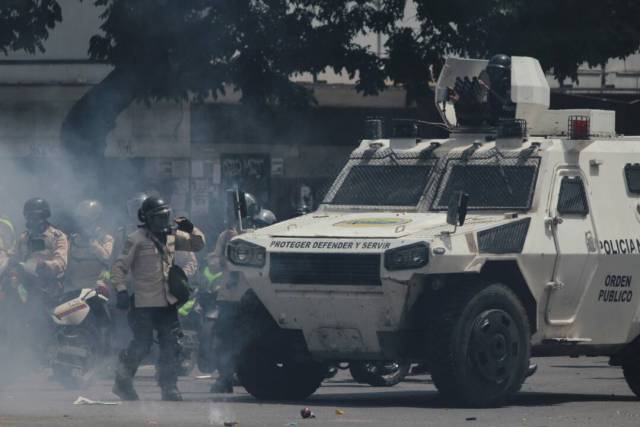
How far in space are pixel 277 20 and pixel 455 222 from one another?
29.0 ft

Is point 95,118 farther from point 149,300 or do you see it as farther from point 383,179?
point 149,300

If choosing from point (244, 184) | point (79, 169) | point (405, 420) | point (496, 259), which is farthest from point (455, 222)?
point (244, 184)

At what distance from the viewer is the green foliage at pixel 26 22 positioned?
70.5ft

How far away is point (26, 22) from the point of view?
71.3ft

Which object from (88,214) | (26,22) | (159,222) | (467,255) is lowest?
(88,214)

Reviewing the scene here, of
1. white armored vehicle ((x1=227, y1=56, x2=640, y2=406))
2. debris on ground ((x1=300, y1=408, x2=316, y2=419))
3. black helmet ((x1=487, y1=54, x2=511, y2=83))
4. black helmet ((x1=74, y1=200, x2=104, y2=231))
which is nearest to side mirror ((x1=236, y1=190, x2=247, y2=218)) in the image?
white armored vehicle ((x1=227, y1=56, x2=640, y2=406))

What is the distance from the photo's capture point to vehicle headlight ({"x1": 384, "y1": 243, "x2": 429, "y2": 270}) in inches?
517

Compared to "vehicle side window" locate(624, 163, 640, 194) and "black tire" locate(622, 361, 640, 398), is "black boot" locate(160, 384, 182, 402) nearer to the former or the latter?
"black tire" locate(622, 361, 640, 398)

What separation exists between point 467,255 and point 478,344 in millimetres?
666

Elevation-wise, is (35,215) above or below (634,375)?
above

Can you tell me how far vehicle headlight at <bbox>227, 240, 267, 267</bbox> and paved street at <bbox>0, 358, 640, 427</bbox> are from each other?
1.08m

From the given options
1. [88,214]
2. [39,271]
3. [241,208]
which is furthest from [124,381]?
[88,214]

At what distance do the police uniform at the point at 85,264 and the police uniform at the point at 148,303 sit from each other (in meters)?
3.32

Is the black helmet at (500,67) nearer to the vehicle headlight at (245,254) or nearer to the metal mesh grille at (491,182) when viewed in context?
the metal mesh grille at (491,182)
